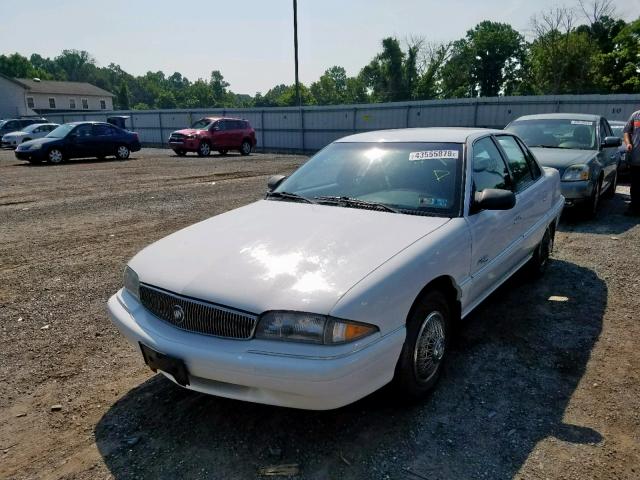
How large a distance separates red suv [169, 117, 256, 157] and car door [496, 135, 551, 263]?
61.9ft

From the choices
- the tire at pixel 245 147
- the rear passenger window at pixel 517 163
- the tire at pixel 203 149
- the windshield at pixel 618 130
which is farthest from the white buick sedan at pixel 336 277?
the tire at pixel 245 147

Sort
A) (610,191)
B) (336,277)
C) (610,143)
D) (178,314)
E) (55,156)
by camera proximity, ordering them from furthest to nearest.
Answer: (55,156) → (610,191) → (610,143) → (178,314) → (336,277)

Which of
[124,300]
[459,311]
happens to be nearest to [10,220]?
[124,300]

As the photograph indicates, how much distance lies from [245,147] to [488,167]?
20.7 m

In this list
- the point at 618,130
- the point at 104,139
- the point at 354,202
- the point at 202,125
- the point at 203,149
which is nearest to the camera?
the point at 354,202

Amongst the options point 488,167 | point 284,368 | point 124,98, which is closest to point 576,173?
point 488,167

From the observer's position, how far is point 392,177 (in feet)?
11.4

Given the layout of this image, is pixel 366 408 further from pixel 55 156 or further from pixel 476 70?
pixel 476 70

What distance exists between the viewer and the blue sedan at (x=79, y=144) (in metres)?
17.4

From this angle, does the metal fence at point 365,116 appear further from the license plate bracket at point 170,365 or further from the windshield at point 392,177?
the license plate bracket at point 170,365

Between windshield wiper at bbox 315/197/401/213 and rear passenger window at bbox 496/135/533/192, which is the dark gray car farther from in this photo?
windshield wiper at bbox 315/197/401/213

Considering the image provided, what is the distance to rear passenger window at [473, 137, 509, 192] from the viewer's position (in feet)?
11.6

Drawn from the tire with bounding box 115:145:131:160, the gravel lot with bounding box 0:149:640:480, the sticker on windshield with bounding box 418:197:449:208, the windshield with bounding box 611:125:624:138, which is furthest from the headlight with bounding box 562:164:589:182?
the tire with bounding box 115:145:131:160

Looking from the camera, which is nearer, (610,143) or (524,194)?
(524,194)
